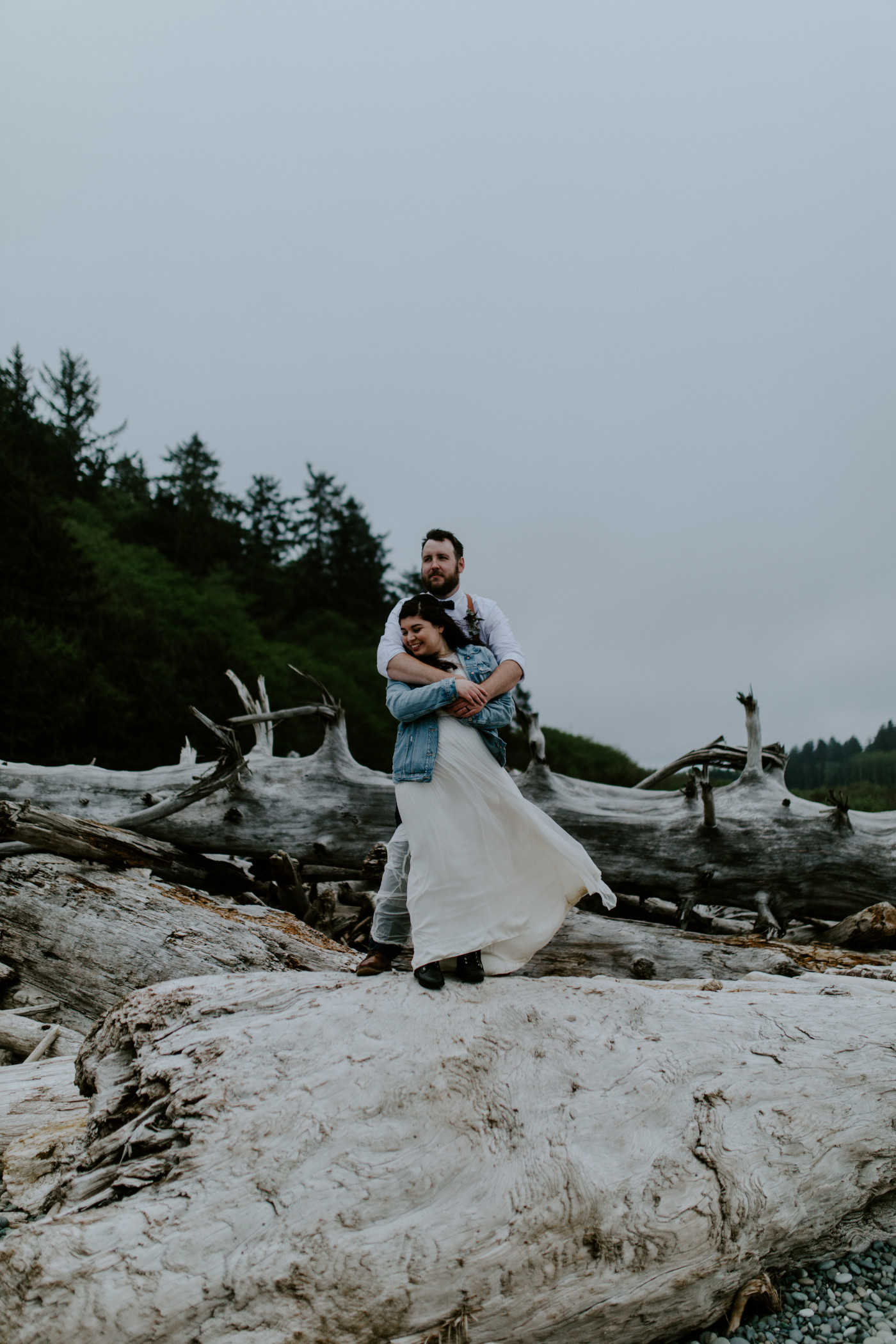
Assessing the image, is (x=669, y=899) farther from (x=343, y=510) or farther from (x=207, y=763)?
(x=343, y=510)

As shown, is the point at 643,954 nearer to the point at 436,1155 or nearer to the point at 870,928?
the point at 870,928

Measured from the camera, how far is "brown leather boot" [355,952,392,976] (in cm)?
425

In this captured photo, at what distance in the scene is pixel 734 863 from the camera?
25.2ft

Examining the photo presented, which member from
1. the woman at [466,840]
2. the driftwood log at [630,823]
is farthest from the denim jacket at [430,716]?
the driftwood log at [630,823]

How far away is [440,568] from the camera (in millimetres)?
4281

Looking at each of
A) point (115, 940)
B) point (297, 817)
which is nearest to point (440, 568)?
point (115, 940)

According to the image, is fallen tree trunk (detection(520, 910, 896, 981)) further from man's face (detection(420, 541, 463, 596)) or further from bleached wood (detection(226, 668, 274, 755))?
bleached wood (detection(226, 668, 274, 755))

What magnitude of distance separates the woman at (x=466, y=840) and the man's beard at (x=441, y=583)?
247mm

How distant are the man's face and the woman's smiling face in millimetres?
310

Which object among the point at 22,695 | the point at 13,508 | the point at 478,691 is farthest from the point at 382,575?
the point at 478,691

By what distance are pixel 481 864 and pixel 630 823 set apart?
14.7 feet

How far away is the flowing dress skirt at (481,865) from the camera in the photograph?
3.80 meters

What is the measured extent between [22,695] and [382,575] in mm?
19575

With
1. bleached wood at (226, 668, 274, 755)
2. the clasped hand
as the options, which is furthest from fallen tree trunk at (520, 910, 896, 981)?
bleached wood at (226, 668, 274, 755)
